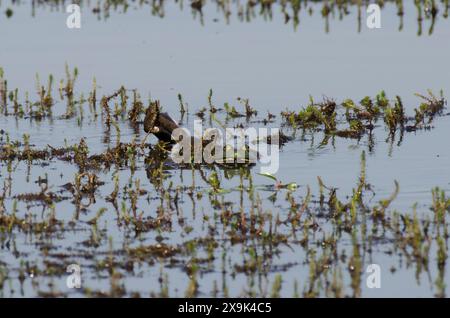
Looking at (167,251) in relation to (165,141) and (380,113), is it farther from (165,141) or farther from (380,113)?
(380,113)

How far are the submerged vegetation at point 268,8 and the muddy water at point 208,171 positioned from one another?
12 cm

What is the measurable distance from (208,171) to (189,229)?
7.59 ft

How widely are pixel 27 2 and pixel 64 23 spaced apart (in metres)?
3.18

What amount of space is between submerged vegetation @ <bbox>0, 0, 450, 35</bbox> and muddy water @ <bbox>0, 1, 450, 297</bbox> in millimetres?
122

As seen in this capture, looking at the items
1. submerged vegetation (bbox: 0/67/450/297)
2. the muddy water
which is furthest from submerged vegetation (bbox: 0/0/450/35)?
submerged vegetation (bbox: 0/67/450/297)

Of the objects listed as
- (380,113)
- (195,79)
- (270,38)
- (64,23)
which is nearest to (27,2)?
(64,23)

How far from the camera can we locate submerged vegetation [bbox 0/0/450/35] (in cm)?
2117

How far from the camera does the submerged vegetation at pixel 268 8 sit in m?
21.2

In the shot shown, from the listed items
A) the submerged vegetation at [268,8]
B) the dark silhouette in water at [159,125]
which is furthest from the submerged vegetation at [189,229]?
the submerged vegetation at [268,8]

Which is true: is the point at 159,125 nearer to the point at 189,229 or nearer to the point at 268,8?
the point at 189,229

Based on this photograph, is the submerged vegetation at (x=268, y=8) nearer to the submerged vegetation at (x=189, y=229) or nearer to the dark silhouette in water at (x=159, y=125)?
the dark silhouette in water at (x=159, y=125)

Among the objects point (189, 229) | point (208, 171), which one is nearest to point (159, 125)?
point (208, 171)

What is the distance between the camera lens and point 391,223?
917cm

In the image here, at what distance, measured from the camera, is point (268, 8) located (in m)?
22.6
